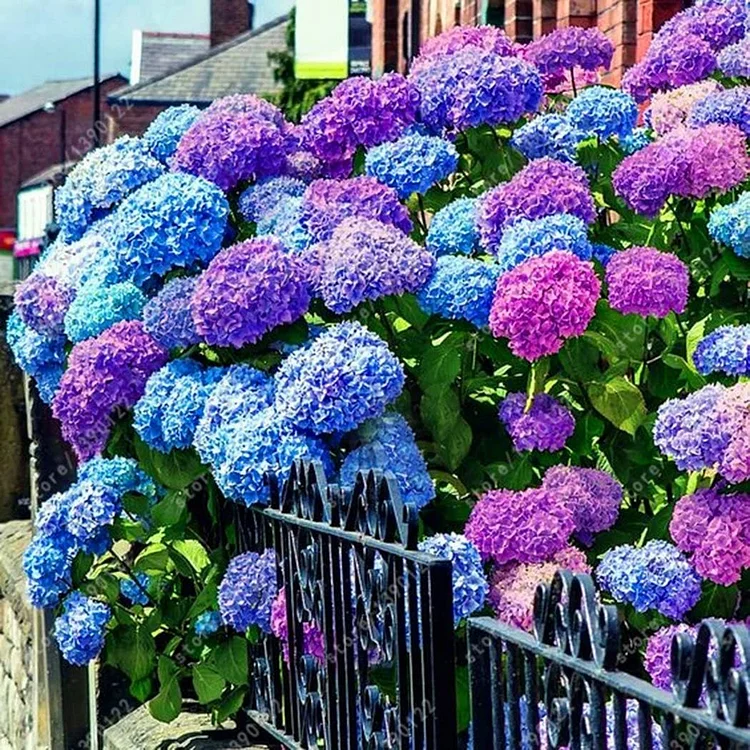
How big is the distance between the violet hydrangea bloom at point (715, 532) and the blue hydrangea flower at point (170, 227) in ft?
4.32

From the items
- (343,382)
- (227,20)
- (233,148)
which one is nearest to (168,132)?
(233,148)

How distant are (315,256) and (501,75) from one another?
2.02ft

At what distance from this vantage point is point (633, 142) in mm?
3893

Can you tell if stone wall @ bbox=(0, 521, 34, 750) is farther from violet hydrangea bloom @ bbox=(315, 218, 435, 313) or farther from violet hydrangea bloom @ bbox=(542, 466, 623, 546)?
violet hydrangea bloom @ bbox=(542, 466, 623, 546)

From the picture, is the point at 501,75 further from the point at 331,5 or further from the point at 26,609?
the point at 331,5

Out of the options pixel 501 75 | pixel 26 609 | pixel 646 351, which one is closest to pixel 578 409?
pixel 646 351

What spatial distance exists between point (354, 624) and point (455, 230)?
96 centimetres

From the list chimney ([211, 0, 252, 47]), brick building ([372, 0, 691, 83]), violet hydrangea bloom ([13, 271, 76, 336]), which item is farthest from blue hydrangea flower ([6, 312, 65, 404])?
chimney ([211, 0, 252, 47])

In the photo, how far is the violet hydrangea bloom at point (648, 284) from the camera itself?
10.2 ft

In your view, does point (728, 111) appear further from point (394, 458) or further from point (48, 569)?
point (48, 569)

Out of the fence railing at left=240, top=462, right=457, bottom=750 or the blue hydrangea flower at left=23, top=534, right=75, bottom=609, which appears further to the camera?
the blue hydrangea flower at left=23, top=534, right=75, bottom=609

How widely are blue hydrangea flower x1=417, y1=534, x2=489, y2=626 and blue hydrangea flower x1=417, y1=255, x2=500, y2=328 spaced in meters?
0.54

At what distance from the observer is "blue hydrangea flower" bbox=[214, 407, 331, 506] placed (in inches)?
129

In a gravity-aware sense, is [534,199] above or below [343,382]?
above
